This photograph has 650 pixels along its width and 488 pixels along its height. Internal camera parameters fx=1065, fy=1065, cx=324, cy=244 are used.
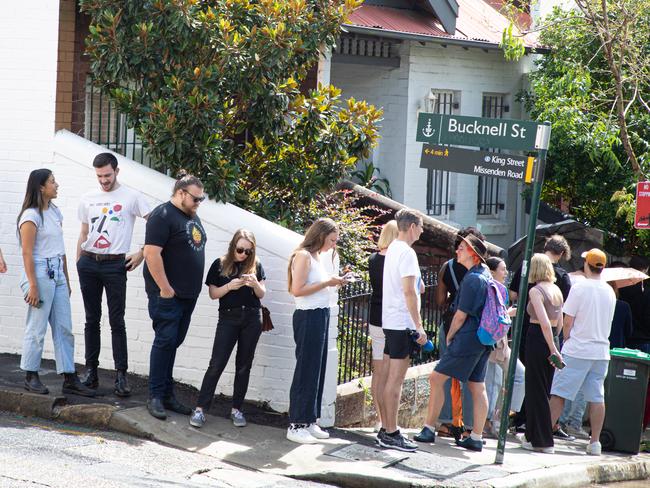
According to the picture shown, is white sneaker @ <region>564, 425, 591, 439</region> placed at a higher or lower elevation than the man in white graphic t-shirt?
lower

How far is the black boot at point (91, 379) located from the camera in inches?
328

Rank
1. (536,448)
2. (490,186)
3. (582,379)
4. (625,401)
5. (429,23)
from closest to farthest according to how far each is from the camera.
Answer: (536,448)
(582,379)
(625,401)
(429,23)
(490,186)

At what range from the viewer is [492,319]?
8227 mm

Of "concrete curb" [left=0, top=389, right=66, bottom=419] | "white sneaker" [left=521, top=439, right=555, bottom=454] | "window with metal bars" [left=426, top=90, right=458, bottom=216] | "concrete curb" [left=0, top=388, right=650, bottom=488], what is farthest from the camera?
"window with metal bars" [left=426, top=90, right=458, bottom=216]

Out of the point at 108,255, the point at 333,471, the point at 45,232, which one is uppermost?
the point at 45,232

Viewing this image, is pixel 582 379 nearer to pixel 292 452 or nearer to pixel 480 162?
pixel 480 162

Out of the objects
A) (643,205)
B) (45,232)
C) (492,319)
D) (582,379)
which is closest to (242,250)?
(45,232)

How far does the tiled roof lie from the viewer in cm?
1451

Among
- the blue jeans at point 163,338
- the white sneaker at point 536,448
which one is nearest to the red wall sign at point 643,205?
the white sneaker at point 536,448

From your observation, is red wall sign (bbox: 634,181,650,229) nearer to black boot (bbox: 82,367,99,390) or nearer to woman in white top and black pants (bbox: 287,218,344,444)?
woman in white top and black pants (bbox: 287,218,344,444)

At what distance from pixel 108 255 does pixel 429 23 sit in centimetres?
869

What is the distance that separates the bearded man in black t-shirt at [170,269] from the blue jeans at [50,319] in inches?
27.4

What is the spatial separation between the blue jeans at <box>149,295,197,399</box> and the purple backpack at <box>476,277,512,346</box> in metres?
2.24

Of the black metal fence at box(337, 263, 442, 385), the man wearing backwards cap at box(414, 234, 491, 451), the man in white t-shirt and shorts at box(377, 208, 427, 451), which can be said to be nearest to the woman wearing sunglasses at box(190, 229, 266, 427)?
the man in white t-shirt and shorts at box(377, 208, 427, 451)
